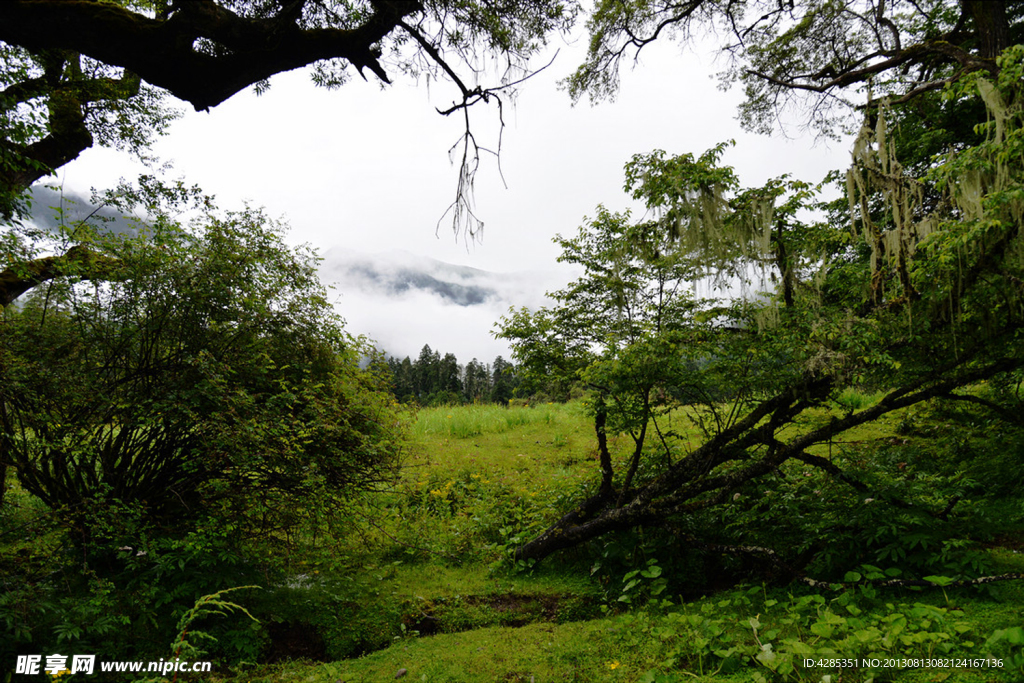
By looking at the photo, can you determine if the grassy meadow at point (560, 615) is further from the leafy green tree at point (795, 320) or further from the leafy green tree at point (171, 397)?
the leafy green tree at point (171, 397)

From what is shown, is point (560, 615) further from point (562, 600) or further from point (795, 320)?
point (795, 320)

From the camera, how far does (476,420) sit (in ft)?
45.2

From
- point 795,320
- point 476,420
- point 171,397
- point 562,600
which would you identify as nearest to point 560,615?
point 562,600

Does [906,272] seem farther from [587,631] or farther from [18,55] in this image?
[18,55]

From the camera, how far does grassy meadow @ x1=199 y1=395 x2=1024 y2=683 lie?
3056 millimetres

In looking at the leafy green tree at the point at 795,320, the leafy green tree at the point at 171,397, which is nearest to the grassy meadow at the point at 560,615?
the leafy green tree at the point at 795,320

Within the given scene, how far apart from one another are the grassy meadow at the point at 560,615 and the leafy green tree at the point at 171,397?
0.97 meters

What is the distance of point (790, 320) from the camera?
16.1ft

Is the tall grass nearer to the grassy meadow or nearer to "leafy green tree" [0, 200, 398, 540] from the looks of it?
the grassy meadow

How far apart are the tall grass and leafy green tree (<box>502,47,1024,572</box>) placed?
7.07m

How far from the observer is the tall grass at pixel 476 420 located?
523 inches

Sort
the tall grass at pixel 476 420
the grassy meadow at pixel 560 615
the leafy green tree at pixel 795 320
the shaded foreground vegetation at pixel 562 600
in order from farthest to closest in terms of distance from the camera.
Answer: the tall grass at pixel 476 420
the leafy green tree at pixel 795 320
the shaded foreground vegetation at pixel 562 600
the grassy meadow at pixel 560 615

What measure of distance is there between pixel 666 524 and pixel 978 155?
439 cm

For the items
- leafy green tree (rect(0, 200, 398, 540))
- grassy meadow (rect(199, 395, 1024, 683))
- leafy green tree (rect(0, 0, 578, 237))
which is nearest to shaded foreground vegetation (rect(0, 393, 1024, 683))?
grassy meadow (rect(199, 395, 1024, 683))
